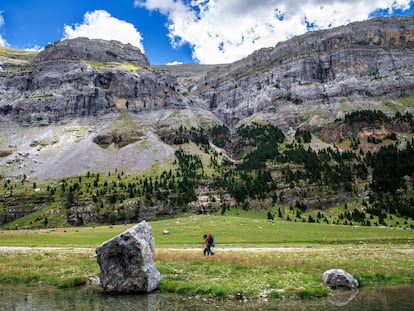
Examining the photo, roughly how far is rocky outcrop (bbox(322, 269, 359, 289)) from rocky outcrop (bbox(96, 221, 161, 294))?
44.2 ft

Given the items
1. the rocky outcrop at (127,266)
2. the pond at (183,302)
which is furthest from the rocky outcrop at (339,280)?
the rocky outcrop at (127,266)

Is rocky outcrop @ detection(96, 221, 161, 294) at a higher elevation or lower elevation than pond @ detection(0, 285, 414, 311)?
higher

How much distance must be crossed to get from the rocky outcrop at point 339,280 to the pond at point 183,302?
0.91 metres

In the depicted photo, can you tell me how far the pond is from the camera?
20281mm

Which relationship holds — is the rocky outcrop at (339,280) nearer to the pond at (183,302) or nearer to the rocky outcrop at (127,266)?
the pond at (183,302)

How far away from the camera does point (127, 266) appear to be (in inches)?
1016

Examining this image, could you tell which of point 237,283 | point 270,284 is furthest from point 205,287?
point 270,284

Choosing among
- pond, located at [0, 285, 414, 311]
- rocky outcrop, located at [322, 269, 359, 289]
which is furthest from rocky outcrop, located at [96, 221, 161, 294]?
rocky outcrop, located at [322, 269, 359, 289]

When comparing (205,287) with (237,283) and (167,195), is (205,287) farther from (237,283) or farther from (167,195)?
(167,195)

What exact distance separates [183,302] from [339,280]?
12.1m

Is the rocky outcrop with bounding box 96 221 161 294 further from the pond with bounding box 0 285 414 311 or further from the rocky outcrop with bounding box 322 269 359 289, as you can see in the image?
the rocky outcrop with bounding box 322 269 359 289

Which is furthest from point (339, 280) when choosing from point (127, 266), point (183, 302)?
point (127, 266)

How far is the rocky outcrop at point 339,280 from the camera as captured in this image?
25.0 meters

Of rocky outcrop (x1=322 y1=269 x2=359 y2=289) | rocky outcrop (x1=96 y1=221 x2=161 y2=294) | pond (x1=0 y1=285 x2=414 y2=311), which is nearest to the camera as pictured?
pond (x1=0 y1=285 x2=414 y2=311)
